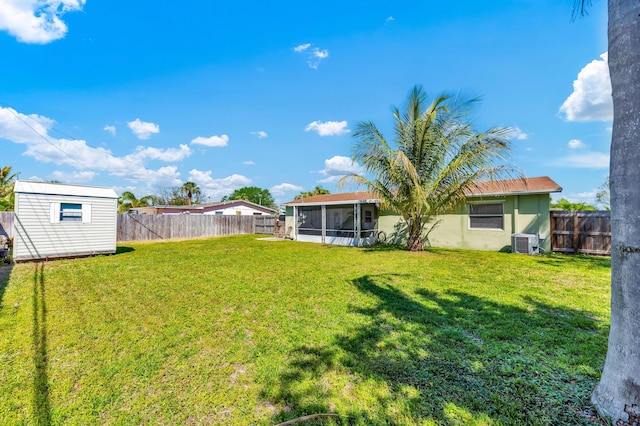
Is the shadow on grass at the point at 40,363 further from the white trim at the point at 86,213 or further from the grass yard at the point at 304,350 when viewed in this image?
the white trim at the point at 86,213

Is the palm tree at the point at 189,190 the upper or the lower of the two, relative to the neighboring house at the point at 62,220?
upper

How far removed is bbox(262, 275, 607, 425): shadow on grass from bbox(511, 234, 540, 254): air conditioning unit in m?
6.49

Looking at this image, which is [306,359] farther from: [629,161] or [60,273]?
[60,273]

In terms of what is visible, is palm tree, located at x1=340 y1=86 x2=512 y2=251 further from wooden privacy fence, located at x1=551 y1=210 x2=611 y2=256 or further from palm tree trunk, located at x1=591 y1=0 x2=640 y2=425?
palm tree trunk, located at x1=591 y1=0 x2=640 y2=425

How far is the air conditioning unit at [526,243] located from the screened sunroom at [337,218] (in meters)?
5.54

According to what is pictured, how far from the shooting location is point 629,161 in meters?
1.68

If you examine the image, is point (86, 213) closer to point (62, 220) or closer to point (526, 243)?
point (62, 220)

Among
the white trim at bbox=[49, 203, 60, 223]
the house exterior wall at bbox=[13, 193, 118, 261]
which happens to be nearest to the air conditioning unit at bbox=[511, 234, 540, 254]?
the house exterior wall at bbox=[13, 193, 118, 261]

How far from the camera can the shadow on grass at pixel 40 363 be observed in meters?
2.16

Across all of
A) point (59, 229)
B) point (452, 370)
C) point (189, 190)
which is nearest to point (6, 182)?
point (59, 229)

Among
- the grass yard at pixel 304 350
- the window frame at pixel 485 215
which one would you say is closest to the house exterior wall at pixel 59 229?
the grass yard at pixel 304 350

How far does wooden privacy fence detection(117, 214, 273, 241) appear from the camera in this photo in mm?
16031

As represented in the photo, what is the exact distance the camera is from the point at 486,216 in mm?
10922

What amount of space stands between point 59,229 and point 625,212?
43.8ft
